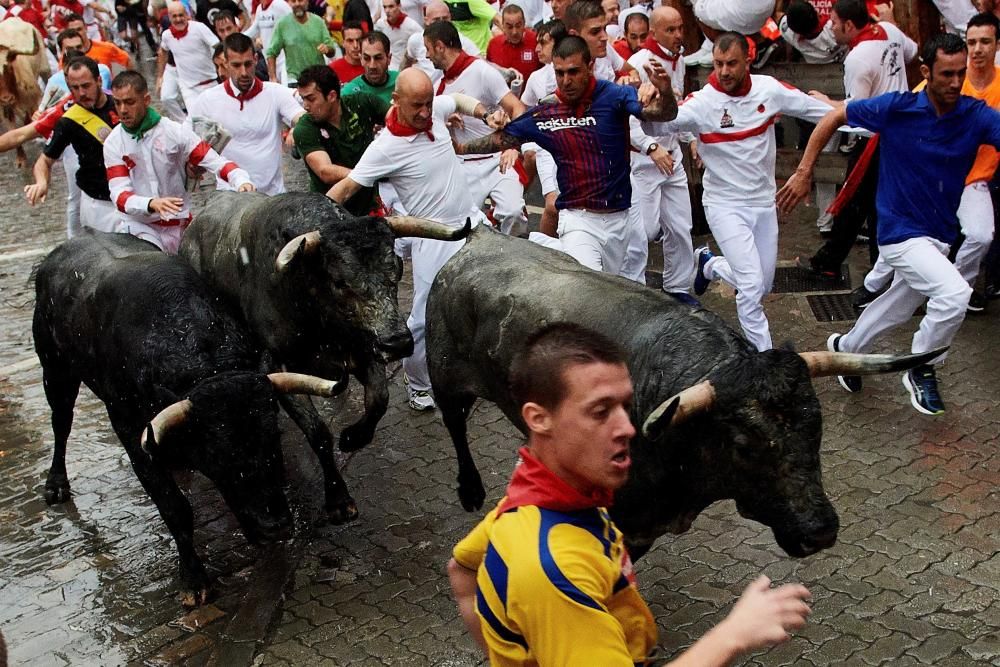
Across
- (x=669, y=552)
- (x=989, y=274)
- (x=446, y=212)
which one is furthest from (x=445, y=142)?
(x=989, y=274)

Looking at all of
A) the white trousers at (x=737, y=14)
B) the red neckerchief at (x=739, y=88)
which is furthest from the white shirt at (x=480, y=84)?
the red neckerchief at (x=739, y=88)

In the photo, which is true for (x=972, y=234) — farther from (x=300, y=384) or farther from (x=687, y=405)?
(x=300, y=384)

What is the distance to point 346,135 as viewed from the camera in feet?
31.0

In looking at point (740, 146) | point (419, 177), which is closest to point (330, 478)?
point (419, 177)

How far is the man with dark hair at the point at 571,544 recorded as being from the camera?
2553mm

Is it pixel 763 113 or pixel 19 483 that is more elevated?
pixel 763 113

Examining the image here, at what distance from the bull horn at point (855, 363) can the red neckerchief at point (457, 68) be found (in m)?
6.78

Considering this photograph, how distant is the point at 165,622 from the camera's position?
6.22 metres

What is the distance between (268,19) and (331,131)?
8.08m

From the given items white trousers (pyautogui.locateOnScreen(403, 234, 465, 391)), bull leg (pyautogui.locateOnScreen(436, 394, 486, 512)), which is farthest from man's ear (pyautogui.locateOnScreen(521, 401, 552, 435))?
white trousers (pyautogui.locateOnScreen(403, 234, 465, 391))

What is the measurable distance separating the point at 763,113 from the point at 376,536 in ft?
13.3

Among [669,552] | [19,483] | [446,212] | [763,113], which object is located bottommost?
[19,483]

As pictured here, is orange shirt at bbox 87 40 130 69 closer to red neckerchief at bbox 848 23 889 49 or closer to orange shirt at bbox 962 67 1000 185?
red neckerchief at bbox 848 23 889 49

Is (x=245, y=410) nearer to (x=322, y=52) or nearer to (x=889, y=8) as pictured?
(x=889, y=8)
